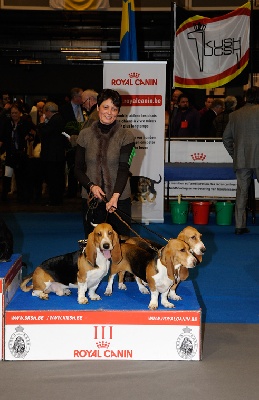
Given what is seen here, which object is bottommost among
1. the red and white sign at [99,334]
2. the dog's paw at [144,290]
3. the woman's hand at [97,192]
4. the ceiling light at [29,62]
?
the red and white sign at [99,334]

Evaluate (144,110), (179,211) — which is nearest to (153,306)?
(144,110)

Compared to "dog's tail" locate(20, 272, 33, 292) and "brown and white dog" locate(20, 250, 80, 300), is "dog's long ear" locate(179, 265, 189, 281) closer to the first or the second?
"brown and white dog" locate(20, 250, 80, 300)

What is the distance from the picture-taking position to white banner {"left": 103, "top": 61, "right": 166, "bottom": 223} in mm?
9359

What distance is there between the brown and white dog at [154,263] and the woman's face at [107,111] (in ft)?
2.69

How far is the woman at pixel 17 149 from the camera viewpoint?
12297mm

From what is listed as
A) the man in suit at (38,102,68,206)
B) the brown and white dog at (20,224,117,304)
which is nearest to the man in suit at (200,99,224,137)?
the man in suit at (38,102,68,206)

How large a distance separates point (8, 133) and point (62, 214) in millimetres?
2138

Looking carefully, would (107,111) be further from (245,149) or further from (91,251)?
(245,149)

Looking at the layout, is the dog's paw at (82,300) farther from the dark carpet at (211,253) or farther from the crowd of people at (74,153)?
the crowd of people at (74,153)

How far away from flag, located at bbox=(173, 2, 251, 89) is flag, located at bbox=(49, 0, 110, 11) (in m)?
5.33

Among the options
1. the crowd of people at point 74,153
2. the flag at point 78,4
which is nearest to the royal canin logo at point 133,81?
the crowd of people at point 74,153

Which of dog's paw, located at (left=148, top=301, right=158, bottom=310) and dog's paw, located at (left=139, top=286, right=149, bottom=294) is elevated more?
dog's paw, located at (left=148, top=301, right=158, bottom=310)

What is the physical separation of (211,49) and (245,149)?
6.14 feet

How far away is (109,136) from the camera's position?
4.87m
